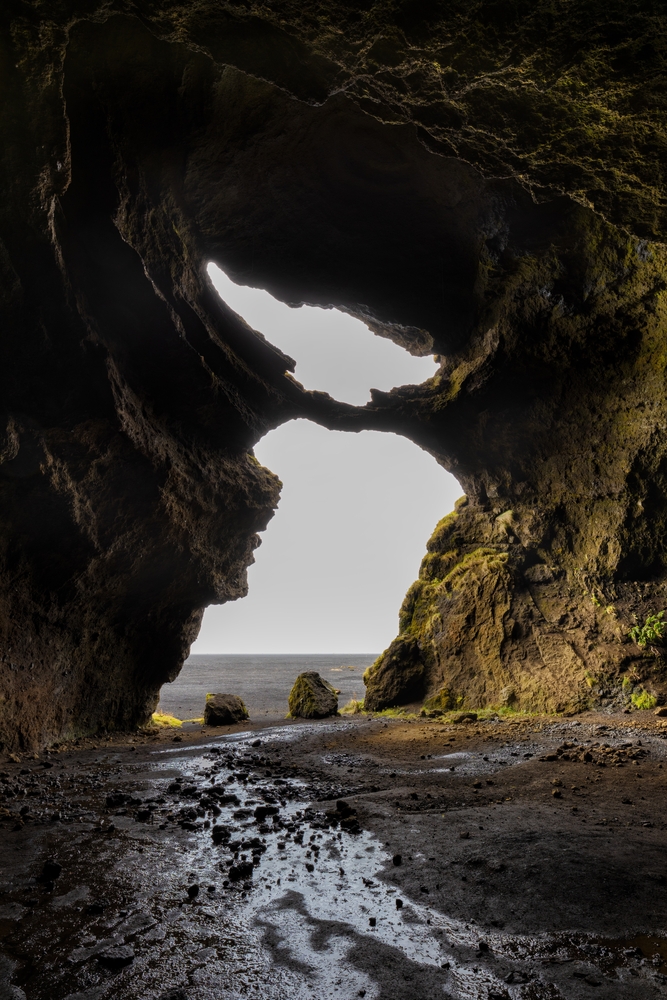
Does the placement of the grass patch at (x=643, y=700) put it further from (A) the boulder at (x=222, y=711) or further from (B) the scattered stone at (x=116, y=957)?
(A) the boulder at (x=222, y=711)

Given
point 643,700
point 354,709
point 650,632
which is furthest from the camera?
point 354,709

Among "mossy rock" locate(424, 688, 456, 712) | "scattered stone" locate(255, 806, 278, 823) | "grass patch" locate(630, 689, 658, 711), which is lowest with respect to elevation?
"mossy rock" locate(424, 688, 456, 712)

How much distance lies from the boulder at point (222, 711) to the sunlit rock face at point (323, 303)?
2.48 m

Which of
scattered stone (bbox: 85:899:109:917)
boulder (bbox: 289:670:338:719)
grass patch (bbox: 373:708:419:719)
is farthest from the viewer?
boulder (bbox: 289:670:338:719)

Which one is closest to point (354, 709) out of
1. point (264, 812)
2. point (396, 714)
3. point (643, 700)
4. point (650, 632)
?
point (396, 714)

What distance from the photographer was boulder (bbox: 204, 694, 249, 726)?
54.6ft

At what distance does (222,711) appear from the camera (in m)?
16.7

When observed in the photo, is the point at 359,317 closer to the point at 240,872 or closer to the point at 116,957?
the point at 240,872

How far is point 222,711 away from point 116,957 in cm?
1516

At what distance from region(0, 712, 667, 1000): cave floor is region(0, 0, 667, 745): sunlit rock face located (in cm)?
529

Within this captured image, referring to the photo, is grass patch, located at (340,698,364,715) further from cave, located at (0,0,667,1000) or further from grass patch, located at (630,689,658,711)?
grass patch, located at (630,689,658,711)

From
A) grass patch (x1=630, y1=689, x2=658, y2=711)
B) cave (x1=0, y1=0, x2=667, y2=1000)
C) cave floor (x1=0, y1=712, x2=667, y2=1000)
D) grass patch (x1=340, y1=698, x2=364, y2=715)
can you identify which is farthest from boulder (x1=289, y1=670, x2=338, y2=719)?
cave floor (x1=0, y1=712, x2=667, y2=1000)

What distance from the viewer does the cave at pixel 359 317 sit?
351 centimetres

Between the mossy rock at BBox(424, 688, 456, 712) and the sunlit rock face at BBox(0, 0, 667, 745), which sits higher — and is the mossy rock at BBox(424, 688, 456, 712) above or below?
below
